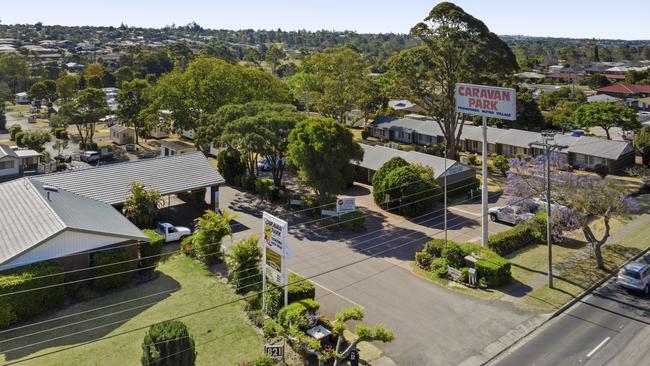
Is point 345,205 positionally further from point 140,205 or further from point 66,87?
point 66,87

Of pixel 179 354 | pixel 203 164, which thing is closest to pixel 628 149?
pixel 203 164

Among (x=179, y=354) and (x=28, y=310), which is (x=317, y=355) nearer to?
(x=179, y=354)

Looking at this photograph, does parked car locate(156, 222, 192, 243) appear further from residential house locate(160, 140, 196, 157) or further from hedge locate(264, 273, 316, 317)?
residential house locate(160, 140, 196, 157)

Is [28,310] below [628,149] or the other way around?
below

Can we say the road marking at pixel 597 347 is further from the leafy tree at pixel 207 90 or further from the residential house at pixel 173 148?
the residential house at pixel 173 148

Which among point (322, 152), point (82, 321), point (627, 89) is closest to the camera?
point (82, 321)

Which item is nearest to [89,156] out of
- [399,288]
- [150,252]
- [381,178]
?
[150,252]
